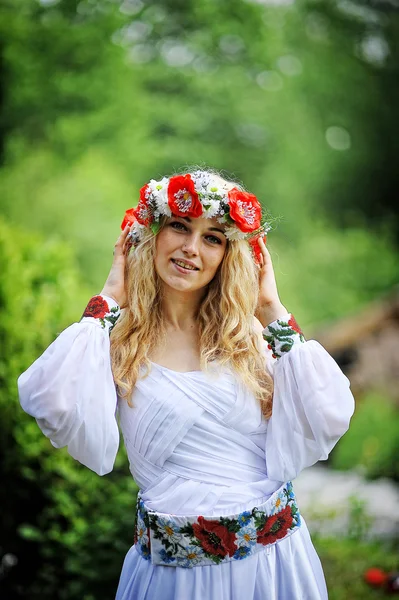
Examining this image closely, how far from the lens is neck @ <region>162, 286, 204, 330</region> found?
6.69 feet

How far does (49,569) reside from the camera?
10.6 feet

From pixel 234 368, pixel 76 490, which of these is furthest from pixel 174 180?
pixel 76 490

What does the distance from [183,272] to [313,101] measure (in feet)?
18.6

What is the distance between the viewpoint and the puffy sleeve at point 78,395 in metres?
1.77

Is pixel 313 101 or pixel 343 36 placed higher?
pixel 343 36

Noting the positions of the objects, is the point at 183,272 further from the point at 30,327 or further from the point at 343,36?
the point at 343,36

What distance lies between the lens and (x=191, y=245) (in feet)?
6.29

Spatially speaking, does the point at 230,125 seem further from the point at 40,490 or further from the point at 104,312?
the point at 104,312

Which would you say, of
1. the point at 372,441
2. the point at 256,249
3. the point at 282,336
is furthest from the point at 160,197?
the point at 372,441

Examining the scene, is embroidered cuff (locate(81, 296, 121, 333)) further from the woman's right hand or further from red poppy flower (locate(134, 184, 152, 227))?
red poppy flower (locate(134, 184, 152, 227))

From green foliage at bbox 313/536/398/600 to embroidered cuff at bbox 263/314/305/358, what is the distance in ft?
7.16

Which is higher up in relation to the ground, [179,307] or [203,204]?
[203,204]

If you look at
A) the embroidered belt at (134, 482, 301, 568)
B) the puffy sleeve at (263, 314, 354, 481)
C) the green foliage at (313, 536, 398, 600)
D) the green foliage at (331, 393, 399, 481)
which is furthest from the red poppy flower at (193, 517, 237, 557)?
the green foliage at (331, 393, 399, 481)

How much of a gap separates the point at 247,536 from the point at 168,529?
212 millimetres
